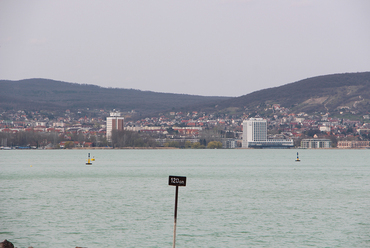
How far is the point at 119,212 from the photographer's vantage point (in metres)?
22.0

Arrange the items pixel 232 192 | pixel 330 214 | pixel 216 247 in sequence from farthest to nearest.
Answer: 1. pixel 232 192
2. pixel 330 214
3. pixel 216 247

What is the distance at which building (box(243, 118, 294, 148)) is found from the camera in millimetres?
187375

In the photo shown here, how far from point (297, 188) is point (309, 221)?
1299 centimetres

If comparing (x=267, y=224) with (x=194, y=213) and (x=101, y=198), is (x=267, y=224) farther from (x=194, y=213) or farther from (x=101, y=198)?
(x=101, y=198)

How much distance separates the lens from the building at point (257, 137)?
18738 centimetres

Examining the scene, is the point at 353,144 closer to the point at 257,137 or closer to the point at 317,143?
the point at 317,143

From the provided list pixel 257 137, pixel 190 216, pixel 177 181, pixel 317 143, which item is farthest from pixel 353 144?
pixel 177 181

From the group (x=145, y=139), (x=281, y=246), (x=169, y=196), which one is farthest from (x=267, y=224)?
(x=145, y=139)

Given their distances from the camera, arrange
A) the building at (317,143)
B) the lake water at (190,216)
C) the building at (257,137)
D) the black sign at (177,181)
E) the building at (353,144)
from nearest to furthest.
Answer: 1. the black sign at (177,181)
2. the lake water at (190,216)
3. the building at (353,144)
4. the building at (317,143)
5. the building at (257,137)

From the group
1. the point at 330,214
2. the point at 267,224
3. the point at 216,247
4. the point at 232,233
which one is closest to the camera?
the point at 216,247

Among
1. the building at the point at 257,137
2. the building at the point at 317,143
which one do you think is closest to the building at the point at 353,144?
the building at the point at 317,143

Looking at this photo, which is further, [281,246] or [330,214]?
[330,214]

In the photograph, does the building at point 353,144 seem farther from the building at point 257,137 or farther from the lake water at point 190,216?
the lake water at point 190,216

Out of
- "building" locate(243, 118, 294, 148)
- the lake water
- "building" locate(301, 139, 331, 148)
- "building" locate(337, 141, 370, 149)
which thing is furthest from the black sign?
"building" locate(243, 118, 294, 148)
